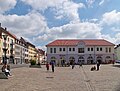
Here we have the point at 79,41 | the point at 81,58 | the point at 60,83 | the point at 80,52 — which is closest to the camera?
the point at 60,83

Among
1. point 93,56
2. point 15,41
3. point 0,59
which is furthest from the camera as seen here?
point 15,41

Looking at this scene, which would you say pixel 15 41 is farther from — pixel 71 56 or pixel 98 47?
pixel 98 47

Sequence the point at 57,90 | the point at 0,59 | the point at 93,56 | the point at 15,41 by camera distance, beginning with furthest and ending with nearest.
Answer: the point at 15,41
the point at 93,56
the point at 0,59
the point at 57,90

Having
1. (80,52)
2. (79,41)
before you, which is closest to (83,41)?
(79,41)

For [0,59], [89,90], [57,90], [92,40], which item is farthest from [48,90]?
[92,40]

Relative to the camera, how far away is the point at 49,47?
102188 mm

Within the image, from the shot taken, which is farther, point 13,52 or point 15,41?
point 15,41

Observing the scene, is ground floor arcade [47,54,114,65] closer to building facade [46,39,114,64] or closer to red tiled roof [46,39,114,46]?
building facade [46,39,114,64]

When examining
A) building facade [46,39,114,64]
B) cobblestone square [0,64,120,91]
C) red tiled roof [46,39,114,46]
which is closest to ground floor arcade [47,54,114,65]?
building facade [46,39,114,64]

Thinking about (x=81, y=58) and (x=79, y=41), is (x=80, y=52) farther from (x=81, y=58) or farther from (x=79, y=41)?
(x=79, y=41)

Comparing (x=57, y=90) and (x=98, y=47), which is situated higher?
(x=98, y=47)

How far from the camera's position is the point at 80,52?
10138 cm

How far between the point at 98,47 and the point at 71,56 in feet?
34.9

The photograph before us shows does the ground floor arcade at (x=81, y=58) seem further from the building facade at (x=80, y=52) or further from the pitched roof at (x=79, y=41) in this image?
the pitched roof at (x=79, y=41)
